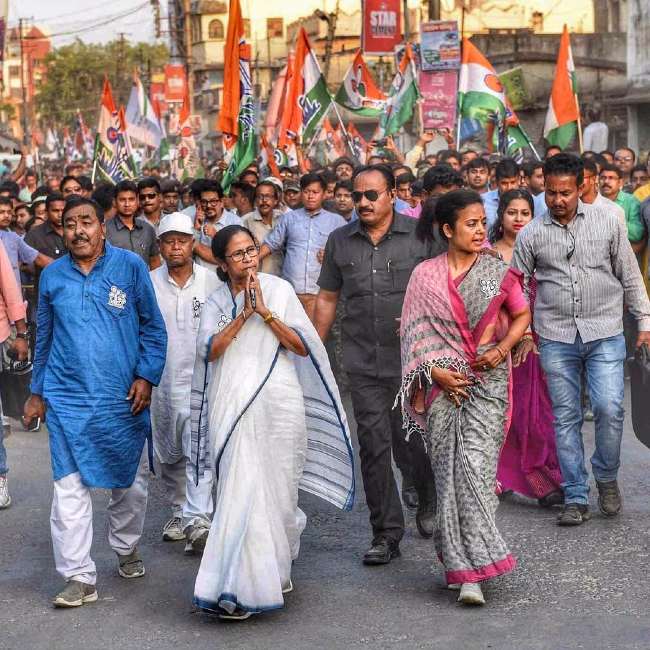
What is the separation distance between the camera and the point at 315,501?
839 centimetres

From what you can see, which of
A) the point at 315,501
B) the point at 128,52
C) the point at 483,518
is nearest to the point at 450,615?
the point at 483,518

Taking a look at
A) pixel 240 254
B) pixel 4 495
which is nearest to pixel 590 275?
pixel 240 254

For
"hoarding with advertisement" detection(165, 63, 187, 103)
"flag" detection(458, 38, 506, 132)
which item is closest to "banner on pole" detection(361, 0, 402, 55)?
"flag" detection(458, 38, 506, 132)

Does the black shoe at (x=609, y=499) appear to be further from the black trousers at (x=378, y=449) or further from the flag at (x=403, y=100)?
the flag at (x=403, y=100)

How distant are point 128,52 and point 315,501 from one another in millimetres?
91618

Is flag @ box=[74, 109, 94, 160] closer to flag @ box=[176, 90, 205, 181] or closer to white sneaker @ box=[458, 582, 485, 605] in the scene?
flag @ box=[176, 90, 205, 181]

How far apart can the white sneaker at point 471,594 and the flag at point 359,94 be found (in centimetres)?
1483

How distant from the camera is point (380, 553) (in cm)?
676

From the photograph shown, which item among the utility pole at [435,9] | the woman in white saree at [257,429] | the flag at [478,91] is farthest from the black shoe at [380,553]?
the utility pole at [435,9]

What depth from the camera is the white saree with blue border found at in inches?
227

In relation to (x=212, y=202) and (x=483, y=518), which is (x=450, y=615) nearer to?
(x=483, y=518)

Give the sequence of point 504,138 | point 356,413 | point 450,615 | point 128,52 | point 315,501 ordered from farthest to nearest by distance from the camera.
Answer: point 128,52
point 504,138
point 315,501
point 356,413
point 450,615

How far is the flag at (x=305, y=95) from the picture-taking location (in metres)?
18.2

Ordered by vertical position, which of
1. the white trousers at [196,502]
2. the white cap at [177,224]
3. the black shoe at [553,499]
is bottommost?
the black shoe at [553,499]
